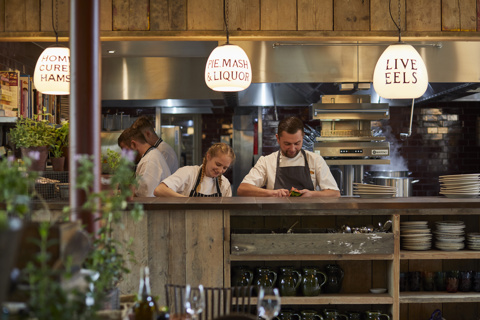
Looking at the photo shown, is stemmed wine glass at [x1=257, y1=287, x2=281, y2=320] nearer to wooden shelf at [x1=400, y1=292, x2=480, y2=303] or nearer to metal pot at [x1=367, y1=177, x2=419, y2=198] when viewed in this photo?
wooden shelf at [x1=400, y1=292, x2=480, y2=303]

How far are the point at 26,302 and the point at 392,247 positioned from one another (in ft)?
8.78

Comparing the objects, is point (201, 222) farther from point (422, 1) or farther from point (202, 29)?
point (422, 1)

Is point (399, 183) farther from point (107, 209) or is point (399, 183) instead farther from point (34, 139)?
point (107, 209)

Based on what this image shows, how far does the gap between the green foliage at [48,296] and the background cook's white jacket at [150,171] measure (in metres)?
3.40

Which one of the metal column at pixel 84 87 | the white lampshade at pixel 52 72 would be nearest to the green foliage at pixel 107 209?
the metal column at pixel 84 87

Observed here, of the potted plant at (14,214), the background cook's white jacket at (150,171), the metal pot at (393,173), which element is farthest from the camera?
the metal pot at (393,173)

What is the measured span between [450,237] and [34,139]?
2942 mm

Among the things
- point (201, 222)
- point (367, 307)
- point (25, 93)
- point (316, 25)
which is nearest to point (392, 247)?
point (367, 307)

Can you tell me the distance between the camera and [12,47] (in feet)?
17.1

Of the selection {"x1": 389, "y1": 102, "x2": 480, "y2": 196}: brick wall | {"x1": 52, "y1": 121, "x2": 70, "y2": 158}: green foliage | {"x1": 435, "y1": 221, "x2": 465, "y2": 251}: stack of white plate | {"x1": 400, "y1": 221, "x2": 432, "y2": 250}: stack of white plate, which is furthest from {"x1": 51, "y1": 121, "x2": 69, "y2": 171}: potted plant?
{"x1": 389, "y1": 102, "x2": 480, "y2": 196}: brick wall

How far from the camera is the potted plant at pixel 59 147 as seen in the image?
4.08m

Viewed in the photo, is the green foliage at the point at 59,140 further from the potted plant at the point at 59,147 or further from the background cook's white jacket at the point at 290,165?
the background cook's white jacket at the point at 290,165

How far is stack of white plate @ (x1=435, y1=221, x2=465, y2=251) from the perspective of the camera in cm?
386

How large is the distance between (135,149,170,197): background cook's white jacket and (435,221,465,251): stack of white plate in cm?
240
